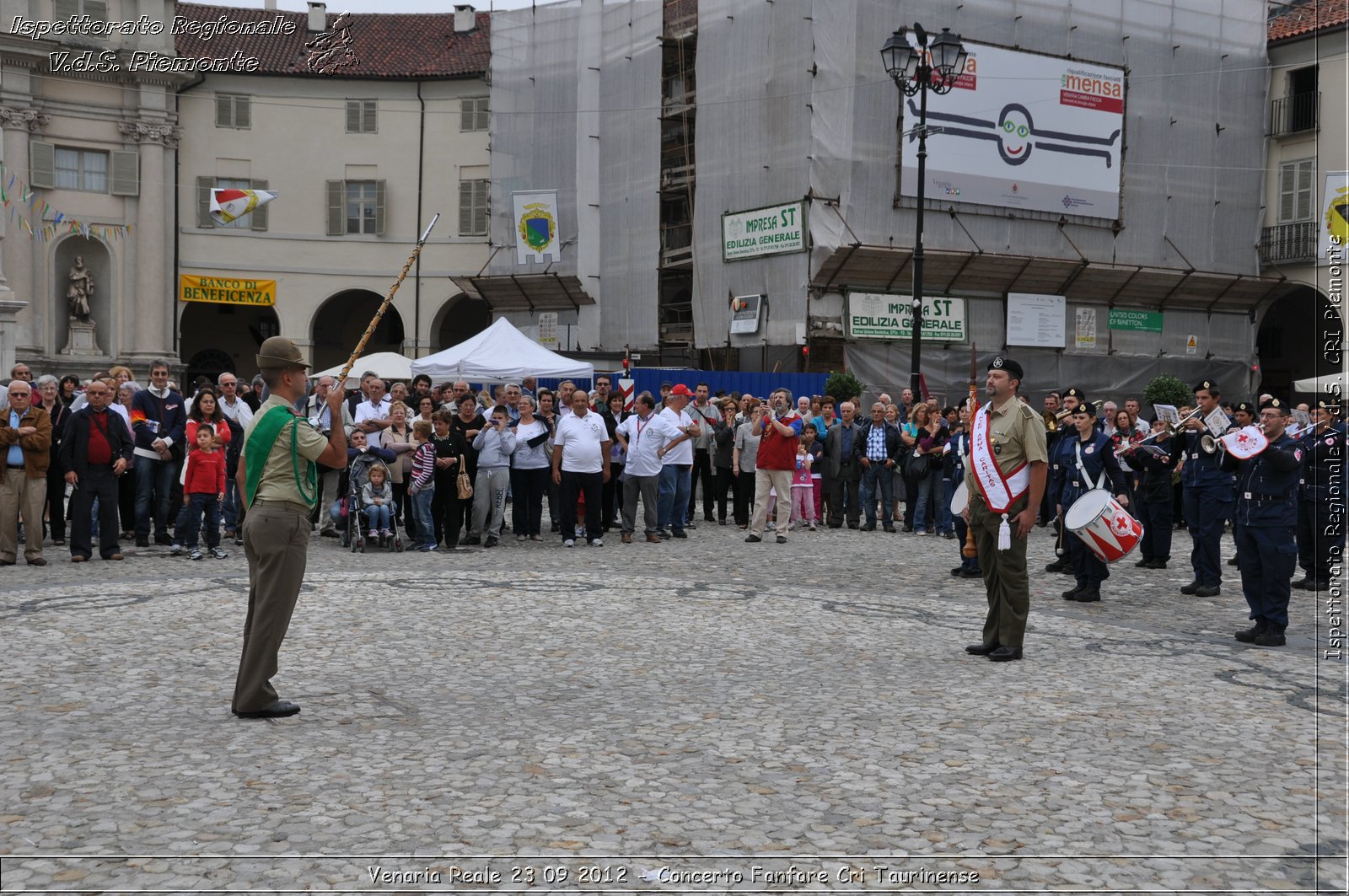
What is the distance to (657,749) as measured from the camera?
6004 mm

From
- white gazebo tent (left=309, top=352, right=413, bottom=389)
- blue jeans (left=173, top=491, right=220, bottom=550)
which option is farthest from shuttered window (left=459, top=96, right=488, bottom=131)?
blue jeans (left=173, top=491, right=220, bottom=550)

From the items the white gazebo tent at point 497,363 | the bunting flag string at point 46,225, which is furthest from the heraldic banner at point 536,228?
the white gazebo tent at point 497,363

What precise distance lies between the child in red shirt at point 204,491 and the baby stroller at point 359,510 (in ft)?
4.74

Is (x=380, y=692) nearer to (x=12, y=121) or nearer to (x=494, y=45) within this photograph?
(x=494, y=45)

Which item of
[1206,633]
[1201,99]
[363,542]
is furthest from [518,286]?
[1206,633]

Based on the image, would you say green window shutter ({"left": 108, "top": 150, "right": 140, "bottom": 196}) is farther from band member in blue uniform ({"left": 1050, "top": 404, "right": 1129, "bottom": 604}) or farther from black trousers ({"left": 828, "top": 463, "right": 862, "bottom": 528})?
band member in blue uniform ({"left": 1050, "top": 404, "right": 1129, "bottom": 604})

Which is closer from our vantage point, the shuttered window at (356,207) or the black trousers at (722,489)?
the black trousers at (722,489)

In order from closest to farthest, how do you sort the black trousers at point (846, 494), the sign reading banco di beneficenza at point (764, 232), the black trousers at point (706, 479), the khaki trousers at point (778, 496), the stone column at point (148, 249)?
1. the khaki trousers at point (778, 496)
2. the black trousers at point (846, 494)
3. the black trousers at point (706, 479)
4. the sign reading banco di beneficenza at point (764, 232)
5. the stone column at point (148, 249)

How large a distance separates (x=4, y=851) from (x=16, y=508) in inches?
381

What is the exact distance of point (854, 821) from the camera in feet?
16.4

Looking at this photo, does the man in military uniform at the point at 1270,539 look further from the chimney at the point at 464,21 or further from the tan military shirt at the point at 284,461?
the chimney at the point at 464,21

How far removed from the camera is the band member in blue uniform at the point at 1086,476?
11.7 m

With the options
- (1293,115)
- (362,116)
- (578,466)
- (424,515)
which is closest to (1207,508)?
(578,466)

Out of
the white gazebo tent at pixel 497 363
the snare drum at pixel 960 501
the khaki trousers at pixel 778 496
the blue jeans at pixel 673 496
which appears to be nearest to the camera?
the snare drum at pixel 960 501
